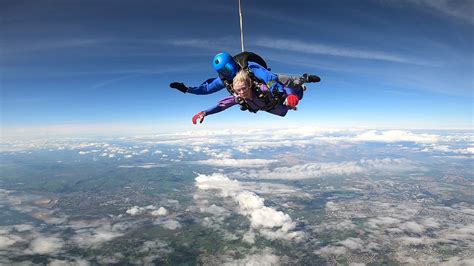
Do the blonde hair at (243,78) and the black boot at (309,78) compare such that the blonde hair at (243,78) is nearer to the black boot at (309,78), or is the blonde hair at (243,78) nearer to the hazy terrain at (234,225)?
the black boot at (309,78)

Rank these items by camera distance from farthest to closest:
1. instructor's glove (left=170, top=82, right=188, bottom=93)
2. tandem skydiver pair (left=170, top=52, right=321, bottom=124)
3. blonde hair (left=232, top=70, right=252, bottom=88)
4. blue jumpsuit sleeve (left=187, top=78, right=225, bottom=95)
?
blue jumpsuit sleeve (left=187, top=78, right=225, bottom=95) < instructor's glove (left=170, top=82, right=188, bottom=93) < blonde hair (left=232, top=70, right=252, bottom=88) < tandem skydiver pair (left=170, top=52, right=321, bottom=124)

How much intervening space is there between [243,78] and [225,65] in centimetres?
43

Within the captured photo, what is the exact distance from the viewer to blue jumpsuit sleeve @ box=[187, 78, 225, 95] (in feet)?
20.5

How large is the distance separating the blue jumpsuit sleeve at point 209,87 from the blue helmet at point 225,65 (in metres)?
0.78

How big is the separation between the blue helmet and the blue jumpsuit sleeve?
78cm

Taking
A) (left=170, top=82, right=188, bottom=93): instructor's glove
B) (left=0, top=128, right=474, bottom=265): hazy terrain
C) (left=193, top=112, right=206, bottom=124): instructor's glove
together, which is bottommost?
(left=0, top=128, right=474, bottom=265): hazy terrain

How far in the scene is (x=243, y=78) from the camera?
210 inches

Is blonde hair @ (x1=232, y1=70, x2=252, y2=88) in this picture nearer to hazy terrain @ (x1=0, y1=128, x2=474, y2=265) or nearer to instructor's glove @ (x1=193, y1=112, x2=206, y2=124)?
instructor's glove @ (x1=193, y1=112, x2=206, y2=124)

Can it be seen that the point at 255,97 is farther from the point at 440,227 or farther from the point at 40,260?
the point at 440,227

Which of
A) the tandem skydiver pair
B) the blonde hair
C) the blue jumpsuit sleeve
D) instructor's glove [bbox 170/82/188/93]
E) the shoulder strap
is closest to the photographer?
the tandem skydiver pair

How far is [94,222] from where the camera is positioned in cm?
13350

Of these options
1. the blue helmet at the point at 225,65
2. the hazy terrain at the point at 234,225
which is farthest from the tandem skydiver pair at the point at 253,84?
the hazy terrain at the point at 234,225

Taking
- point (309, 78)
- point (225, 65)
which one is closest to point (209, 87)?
point (225, 65)

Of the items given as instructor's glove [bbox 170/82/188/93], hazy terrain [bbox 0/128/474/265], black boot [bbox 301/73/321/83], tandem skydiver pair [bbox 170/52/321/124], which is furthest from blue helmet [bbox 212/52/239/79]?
hazy terrain [bbox 0/128/474/265]
